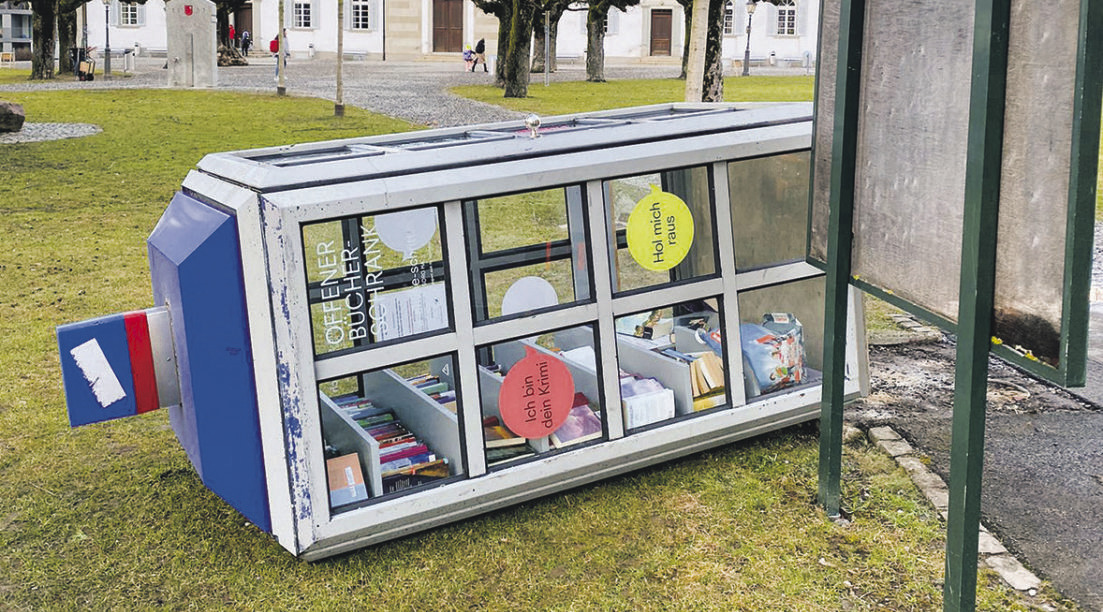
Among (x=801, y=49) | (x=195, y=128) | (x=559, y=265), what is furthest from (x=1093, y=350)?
(x=801, y=49)

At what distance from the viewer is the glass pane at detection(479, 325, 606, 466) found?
4.47 meters

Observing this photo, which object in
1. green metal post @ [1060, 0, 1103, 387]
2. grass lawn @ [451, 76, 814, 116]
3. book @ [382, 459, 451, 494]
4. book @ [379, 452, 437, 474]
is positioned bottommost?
book @ [382, 459, 451, 494]

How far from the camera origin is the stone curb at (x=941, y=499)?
4070mm

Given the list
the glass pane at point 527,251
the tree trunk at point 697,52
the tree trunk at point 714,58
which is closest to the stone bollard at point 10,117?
the tree trunk at point 714,58

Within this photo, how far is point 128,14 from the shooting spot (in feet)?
166

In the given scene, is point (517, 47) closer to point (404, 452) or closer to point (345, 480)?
point (404, 452)

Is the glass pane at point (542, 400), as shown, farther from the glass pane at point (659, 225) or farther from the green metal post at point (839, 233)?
the green metal post at point (839, 233)

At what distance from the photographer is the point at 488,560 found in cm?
421

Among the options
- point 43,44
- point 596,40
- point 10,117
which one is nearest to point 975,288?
point 10,117

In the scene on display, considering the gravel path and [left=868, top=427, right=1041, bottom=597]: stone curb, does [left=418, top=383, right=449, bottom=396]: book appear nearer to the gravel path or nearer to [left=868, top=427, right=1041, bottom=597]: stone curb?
[left=868, top=427, right=1041, bottom=597]: stone curb

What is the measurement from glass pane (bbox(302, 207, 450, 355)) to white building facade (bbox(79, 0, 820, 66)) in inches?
1870

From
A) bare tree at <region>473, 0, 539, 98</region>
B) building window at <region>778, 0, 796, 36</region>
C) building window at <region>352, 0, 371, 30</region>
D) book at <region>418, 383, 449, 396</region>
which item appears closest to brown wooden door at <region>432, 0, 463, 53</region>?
building window at <region>352, 0, 371, 30</region>

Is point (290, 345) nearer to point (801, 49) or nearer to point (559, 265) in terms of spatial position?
point (559, 265)

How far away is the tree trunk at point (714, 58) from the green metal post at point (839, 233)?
12.2 metres
